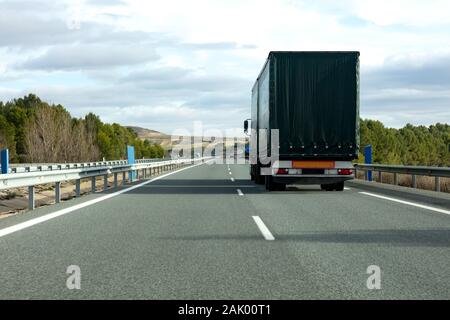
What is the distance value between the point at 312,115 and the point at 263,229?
7.87 meters

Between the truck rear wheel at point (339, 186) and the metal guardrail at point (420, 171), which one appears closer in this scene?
the metal guardrail at point (420, 171)

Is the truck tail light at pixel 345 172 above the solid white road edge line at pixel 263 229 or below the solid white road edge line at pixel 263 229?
above

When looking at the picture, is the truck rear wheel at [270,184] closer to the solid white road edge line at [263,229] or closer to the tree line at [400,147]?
the solid white road edge line at [263,229]

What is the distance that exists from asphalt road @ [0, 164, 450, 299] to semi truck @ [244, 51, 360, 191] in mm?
4049

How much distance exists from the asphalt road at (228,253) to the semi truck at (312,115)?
4.05 metres

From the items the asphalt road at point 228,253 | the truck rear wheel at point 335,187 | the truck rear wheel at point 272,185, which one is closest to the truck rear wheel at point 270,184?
the truck rear wheel at point 272,185

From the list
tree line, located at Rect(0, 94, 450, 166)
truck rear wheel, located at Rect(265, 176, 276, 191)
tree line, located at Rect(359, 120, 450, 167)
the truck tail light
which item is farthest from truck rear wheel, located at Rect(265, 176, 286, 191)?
tree line, located at Rect(359, 120, 450, 167)

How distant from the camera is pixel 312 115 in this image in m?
16.4

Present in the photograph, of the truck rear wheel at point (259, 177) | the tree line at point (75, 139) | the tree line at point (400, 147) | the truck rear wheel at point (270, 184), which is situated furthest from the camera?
the tree line at point (400, 147)

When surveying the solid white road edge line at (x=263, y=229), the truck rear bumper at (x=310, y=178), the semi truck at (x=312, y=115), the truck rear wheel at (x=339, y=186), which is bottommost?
the solid white road edge line at (x=263, y=229)

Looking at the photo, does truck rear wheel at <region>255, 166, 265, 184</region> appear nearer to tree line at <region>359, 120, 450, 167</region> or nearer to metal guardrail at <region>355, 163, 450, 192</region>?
metal guardrail at <region>355, 163, 450, 192</region>

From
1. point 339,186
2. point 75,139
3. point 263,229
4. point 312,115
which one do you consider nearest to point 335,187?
point 339,186

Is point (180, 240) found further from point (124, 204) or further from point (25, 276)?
point (124, 204)

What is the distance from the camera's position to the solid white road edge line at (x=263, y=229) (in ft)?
27.3
